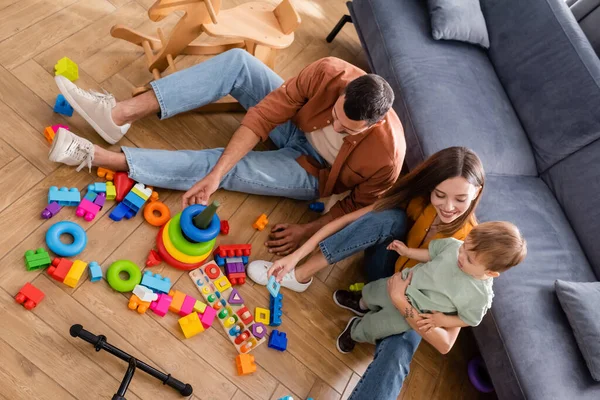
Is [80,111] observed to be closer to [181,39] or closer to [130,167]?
[130,167]

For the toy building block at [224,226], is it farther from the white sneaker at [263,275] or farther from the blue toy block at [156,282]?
the blue toy block at [156,282]

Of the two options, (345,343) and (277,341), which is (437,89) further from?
(277,341)

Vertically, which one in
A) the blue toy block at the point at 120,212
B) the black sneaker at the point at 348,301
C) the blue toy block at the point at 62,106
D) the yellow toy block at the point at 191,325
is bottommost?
the black sneaker at the point at 348,301

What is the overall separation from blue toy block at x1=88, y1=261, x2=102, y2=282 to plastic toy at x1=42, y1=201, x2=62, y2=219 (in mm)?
205

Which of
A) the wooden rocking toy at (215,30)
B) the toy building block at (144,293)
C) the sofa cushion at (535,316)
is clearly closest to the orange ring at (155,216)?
the toy building block at (144,293)

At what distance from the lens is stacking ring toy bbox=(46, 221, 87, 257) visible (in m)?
1.54

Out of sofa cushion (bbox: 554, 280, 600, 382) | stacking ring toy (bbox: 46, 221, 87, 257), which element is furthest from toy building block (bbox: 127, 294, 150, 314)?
sofa cushion (bbox: 554, 280, 600, 382)

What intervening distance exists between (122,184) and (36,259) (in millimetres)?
359

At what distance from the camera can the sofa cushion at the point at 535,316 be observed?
1.61 meters

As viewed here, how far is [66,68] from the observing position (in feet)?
6.22

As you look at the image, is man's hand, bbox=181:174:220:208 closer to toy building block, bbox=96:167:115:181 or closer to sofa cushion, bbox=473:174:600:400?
toy building block, bbox=96:167:115:181

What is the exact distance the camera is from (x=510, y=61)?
2.32 metres

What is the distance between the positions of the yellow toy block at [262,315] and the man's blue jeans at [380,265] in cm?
28

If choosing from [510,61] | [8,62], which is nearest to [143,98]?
[8,62]
